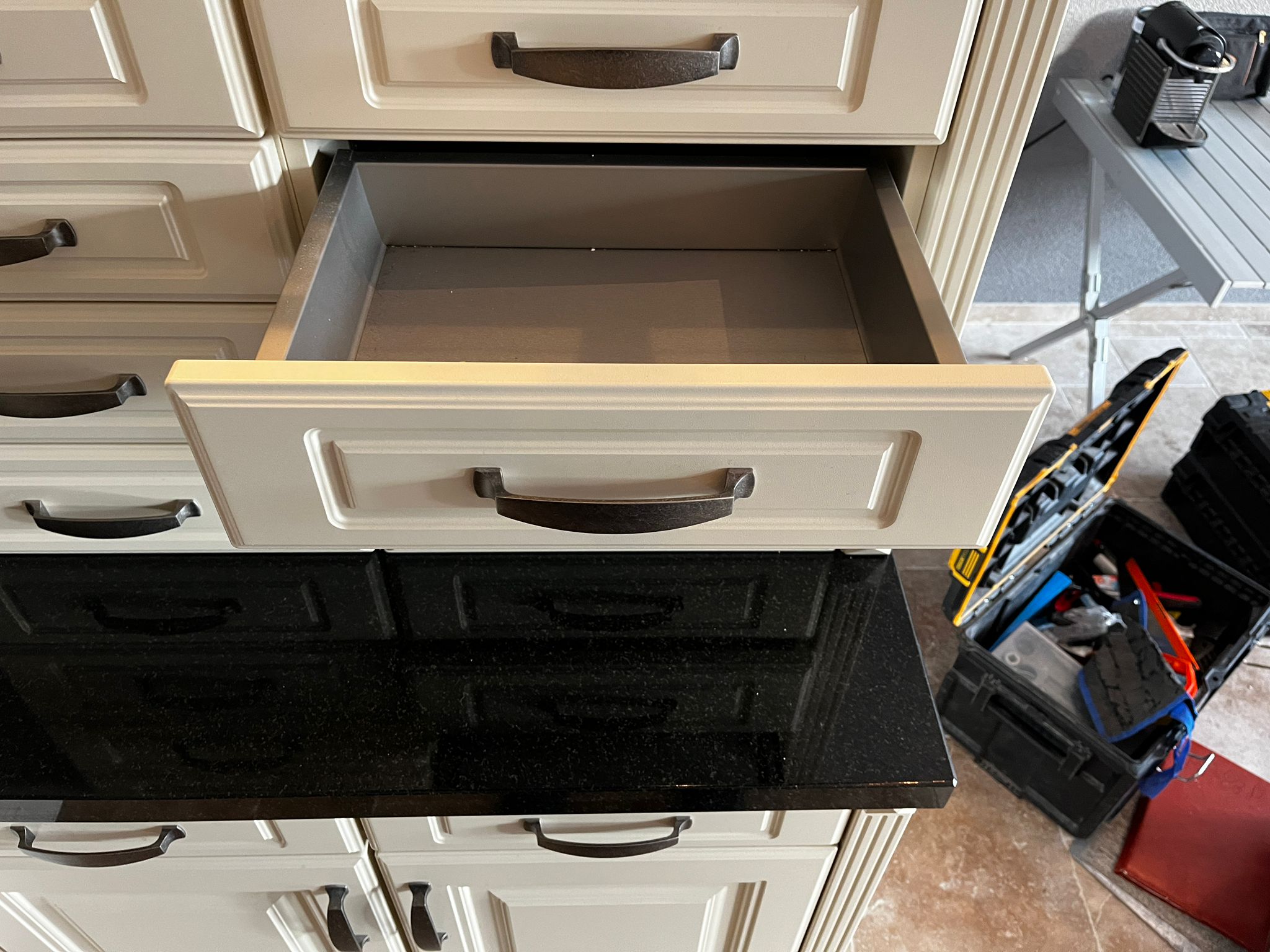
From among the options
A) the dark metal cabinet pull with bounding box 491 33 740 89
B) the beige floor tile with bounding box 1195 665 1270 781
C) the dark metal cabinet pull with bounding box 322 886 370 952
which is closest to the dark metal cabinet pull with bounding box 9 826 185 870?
the dark metal cabinet pull with bounding box 322 886 370 952

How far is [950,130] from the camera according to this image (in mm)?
728

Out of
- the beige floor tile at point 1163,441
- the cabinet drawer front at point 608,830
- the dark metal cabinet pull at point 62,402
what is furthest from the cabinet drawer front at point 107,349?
the beige floor tile at point 1163,441

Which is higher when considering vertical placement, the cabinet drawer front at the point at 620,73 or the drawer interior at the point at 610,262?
the cabinet drawer front at the point at 620,73

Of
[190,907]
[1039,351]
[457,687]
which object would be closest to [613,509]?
[457,687]

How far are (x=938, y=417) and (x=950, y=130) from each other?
0.83 ft

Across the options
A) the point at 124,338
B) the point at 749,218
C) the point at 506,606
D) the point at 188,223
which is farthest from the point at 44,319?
the point at 749,218

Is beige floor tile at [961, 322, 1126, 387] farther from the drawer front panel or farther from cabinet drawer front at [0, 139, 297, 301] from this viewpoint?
cabinet drawer front at [0, 139, 297, 301]

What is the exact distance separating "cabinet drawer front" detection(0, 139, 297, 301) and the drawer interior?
0.20 ft

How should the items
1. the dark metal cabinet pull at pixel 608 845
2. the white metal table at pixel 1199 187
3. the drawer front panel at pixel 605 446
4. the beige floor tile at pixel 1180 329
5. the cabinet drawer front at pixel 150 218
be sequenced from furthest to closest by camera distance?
the beige floor tile at pixel 1180 329 → the white metal table at pixel 1199 187 → the dark metal cabinet pull at pixel 608 845 → the cabinet drawer front at pixel 150 218 → the drawer front panel at pixel 605 446

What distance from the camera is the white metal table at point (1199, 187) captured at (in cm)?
140

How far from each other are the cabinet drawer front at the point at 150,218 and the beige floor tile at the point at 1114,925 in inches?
58.5

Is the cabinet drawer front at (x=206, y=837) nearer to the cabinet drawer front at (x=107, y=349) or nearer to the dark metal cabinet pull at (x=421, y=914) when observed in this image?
the dark metal cabinet pull at (x=421, y=914)

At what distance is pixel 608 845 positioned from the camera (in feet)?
2.73

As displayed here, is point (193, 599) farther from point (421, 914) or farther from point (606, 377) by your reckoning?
point (606, 377)
